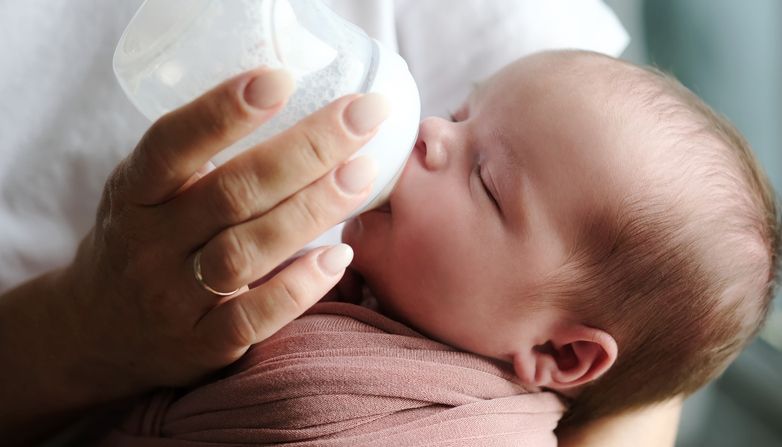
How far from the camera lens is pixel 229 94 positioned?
61cm

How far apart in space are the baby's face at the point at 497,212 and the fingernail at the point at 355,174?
0.20 metres

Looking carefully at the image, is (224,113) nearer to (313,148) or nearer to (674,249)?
(313,148)

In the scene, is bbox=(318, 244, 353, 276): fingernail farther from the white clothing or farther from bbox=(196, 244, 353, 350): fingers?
the white clothing

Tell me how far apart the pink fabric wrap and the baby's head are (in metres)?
0.05

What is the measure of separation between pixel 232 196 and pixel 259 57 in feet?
0.39

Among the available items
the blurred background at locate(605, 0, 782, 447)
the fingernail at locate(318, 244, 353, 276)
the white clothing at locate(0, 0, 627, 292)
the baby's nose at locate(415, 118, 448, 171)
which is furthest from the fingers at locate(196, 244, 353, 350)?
the blurred background at locate(605, 0, 782, 447)

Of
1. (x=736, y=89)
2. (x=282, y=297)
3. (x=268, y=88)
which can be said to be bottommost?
(x=736, y=89)

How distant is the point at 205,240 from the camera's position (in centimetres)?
73

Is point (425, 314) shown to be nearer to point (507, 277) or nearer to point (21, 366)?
point (507, 277)

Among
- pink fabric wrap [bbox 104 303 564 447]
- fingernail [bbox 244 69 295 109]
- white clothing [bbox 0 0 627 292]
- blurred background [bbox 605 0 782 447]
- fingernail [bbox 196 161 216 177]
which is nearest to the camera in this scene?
fingernail [bbox 244 69 295 109]

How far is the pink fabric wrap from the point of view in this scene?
2.74 ft

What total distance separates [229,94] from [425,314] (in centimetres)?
41

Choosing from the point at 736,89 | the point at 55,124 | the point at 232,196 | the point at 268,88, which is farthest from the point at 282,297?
the point at 736,89

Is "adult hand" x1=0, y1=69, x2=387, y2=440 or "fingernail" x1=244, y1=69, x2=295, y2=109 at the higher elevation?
"fingernail" x1=244, y1=69, x2=295, y2=109
